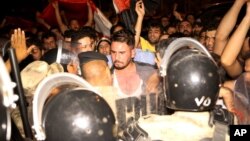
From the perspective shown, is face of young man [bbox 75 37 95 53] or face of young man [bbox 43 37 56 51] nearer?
face of young man [bbox 75 37 95 53]

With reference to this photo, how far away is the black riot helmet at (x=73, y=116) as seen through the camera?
2.18 metres

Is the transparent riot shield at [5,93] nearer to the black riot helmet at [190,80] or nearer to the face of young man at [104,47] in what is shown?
the black riot helmet at [190,80]

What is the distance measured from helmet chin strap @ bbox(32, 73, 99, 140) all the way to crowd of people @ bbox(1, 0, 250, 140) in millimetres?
125

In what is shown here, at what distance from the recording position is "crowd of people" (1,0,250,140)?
264 cm

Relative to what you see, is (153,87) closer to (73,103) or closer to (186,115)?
(186,115)

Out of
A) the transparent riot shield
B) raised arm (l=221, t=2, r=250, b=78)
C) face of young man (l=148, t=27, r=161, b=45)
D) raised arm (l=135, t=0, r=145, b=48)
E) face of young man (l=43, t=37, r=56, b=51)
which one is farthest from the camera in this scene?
face of young man (l=148, t=27, r=161, b=45)

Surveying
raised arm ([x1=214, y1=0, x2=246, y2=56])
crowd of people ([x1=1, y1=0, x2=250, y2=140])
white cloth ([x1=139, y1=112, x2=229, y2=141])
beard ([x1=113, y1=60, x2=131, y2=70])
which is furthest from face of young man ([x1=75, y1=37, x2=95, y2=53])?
white cloth ([x1=139, y1=112, x2=229, y2=141])

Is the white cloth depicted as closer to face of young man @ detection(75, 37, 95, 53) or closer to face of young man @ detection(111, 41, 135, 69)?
face of young man @ detection(111, 41, 135, 69)

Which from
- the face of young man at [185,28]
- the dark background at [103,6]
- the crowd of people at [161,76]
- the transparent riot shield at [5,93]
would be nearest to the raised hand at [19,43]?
the crowd of people at [161,76]

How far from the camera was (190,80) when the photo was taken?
2.66 m

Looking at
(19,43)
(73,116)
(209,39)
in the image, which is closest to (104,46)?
(209,39)

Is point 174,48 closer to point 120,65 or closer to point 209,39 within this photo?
point 120,65

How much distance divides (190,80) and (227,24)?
1774mm

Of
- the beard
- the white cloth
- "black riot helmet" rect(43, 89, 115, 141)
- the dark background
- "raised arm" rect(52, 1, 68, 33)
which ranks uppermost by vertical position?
the dark background
